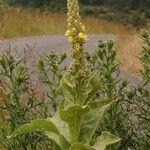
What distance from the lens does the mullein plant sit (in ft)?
13.0

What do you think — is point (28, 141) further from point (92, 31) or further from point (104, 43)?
point (92, 31)

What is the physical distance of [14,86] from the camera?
5.57 metres

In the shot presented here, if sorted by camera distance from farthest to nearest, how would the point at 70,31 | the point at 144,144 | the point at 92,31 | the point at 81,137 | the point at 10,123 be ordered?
1. the point at 92,31
2. the point at 10,123
3. the point at 144,144
4. the point at 81,137
5. the point at 70,31

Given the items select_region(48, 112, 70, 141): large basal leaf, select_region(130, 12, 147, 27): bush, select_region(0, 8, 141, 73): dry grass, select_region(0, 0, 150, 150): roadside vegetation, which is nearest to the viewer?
select_region(0, 0, 150, 150): roadside vegetation

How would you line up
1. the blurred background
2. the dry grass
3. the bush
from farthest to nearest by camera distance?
the bush < the dry grass < the blurred background

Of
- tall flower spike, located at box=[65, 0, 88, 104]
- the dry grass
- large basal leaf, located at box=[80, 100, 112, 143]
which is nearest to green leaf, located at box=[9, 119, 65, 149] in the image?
large basal leaf, located at box=[80, 100, 112, 143]

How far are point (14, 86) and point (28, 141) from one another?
16.6 inches

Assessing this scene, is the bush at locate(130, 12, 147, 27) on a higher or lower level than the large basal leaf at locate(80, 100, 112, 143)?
lower

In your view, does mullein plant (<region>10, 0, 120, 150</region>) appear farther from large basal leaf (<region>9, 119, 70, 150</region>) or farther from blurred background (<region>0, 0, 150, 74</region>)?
blurred background (<region>0, 0, 150, 74</region>)

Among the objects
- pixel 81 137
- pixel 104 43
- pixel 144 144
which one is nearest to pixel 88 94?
pixel 81 137

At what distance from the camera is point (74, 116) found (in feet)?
13.9

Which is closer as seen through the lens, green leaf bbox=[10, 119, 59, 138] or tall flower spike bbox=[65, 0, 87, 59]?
tall flower spike bbox=[65, 0, 87, 59]

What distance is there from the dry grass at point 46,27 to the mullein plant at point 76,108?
1561 centimetres

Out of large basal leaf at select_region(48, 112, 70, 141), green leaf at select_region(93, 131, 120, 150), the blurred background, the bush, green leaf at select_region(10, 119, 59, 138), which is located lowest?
the bush
